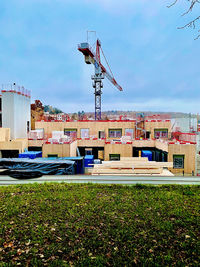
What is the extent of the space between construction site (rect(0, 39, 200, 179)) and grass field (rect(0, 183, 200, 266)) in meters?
5.32

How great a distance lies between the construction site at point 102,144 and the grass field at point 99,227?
532 centimetres

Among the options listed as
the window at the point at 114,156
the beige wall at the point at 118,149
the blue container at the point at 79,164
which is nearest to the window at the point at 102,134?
the beige wall at the point at 118,149

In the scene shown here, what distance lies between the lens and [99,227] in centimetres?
525

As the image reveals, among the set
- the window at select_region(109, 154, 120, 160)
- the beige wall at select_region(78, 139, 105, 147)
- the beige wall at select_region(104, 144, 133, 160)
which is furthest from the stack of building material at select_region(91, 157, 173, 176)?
the beige wall at select_region(78, 139, 105, 147)

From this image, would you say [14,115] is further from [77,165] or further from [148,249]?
[148,249]

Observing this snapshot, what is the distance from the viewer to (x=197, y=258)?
404cm

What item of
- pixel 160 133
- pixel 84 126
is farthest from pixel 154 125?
pixel 84 126

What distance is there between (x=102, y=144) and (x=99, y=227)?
16.9 m

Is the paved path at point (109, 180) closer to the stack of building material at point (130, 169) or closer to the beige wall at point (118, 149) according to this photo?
the stack of building material at point (130, 169)

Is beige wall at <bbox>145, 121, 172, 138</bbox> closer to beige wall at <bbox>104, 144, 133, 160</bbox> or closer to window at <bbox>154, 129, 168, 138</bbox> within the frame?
window at <bbox>154, 129, 168, 138</bbox>

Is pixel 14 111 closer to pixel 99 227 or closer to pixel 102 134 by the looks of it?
pixel 102 134

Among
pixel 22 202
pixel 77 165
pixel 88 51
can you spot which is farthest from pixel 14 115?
pixel 88 51

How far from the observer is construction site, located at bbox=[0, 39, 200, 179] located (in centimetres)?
1386

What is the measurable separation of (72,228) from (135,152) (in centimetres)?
1945
